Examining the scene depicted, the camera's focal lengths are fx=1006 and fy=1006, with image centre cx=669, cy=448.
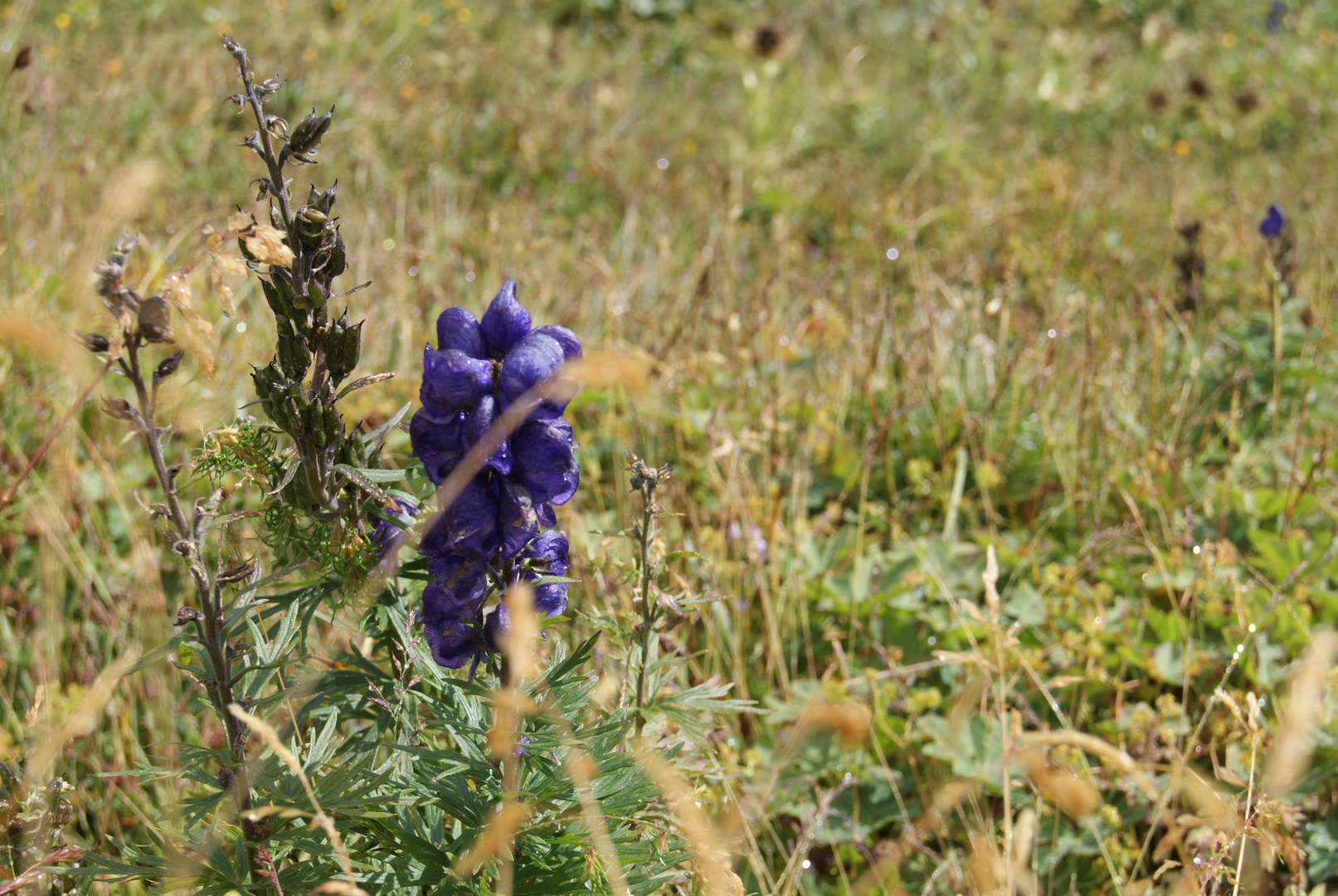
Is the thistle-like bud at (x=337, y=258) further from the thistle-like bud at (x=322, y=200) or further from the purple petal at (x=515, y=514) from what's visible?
the purple petal at (x=515, y=514)

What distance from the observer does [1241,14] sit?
10.6 metres

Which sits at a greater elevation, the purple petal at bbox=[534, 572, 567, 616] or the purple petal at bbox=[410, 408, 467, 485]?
the purple petal at bbox=[410, 408, 467, 485]

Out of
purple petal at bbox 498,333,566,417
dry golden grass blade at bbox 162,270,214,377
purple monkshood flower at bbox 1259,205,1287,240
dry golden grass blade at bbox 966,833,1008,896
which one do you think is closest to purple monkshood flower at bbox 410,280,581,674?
purple petal at bbox 498,333,566,417

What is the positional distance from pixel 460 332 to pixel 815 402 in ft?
7.53

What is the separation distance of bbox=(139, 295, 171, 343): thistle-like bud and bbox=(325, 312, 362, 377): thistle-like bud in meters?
0.19

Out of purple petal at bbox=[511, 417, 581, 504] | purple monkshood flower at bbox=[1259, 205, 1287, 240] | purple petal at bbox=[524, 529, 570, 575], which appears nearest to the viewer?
purple petal at bbox=[511, 417, 581, 504]

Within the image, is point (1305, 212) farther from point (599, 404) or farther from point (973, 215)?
point (599, 404)

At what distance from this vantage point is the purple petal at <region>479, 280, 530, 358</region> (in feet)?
4.41

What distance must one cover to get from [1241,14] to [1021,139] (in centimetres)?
549

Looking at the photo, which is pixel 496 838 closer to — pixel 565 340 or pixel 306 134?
pixel 565 340

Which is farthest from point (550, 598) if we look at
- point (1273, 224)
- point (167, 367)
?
point (1273, 224)

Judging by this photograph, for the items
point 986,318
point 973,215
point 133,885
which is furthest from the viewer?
point 973,215

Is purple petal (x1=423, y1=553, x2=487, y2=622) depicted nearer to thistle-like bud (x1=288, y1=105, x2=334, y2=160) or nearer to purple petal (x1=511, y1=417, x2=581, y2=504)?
purple petal (x1=511, y1=417, x2=581, y2=504)

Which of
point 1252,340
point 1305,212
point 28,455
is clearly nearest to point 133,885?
point 28,455
